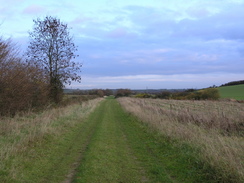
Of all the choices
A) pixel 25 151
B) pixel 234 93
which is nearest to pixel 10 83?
pixel 25 151

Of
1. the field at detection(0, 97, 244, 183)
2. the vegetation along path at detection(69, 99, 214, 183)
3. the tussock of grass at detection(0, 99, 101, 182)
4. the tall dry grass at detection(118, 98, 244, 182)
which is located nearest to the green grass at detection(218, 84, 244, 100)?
the tall dry grass at detection(118, 98, 244, 182)

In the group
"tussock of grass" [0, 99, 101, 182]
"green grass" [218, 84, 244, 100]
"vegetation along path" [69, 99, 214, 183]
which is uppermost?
"green grass" [218, 84, 244, 100]

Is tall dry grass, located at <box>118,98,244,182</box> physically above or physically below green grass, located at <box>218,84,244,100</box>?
below

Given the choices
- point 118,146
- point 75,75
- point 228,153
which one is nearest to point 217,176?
point 228,153

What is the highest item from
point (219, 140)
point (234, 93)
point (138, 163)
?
point (234, 93)

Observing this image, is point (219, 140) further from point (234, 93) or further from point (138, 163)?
point (234, 93)

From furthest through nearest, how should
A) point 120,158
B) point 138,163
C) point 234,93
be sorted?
1. point 234,93
2. point 120,158
3. point 138,163

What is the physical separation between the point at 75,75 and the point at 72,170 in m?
20.7

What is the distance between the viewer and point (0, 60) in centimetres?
1130

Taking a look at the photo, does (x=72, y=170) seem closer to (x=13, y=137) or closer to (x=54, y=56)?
(x=13, y=137)

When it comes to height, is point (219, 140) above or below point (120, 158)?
above

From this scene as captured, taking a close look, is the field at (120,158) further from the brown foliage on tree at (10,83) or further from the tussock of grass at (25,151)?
the brown foliage on tree at (10,83)

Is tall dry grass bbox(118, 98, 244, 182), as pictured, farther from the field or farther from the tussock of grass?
the tussock of grass

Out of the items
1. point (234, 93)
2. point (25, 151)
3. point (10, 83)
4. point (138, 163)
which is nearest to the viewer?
point (138, 163)
